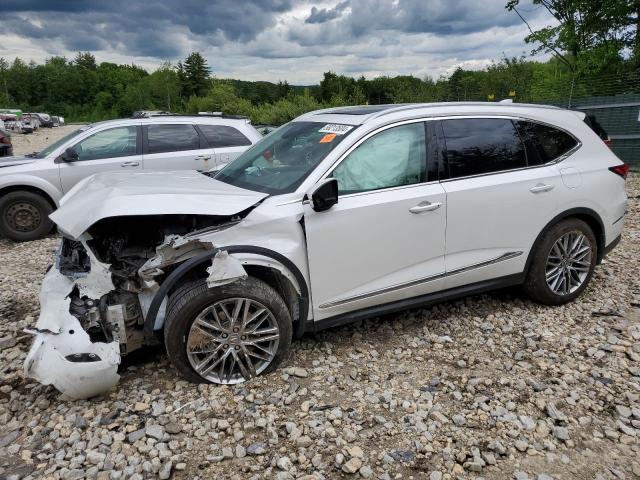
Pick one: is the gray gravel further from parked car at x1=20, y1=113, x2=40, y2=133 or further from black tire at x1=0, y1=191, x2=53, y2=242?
parked car at x1=20, y1=113, x2=40, y2=133

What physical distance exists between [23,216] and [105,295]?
5.18 metres

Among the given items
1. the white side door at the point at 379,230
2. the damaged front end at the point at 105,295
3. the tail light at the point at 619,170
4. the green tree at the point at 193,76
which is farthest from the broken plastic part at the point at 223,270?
the green tree at the point at 193,76

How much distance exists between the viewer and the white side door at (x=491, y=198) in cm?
366

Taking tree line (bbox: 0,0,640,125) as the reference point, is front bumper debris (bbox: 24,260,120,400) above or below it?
below

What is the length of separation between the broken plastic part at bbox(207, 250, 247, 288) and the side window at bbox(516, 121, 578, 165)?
2.64 metres

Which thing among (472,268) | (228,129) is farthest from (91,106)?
(472,268)

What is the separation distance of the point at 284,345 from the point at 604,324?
2.77m

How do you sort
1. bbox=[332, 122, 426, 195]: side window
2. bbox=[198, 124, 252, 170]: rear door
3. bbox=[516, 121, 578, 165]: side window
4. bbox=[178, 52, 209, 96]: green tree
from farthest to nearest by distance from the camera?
bbox=[178, 52, 209, 96]: green tree → bbox=[198, 124, 252, 170]: rear door → bbox=[516, 121, 578, 165]: side window → bbox=[332, 122, 426, 195]: side window

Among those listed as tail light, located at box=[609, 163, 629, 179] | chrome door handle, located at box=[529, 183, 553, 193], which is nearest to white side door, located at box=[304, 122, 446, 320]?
chrome door handle, located at box=[529, 183, 553, 193]

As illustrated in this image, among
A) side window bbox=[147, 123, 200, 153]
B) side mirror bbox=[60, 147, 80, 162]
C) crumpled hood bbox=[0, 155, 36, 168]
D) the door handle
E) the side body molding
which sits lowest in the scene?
the side body molding

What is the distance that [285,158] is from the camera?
12.2 feet

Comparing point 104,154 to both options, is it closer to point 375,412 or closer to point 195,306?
point 195,306

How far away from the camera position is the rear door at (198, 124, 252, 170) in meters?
7.75

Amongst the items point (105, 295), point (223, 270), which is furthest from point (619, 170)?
point (105, 295)
